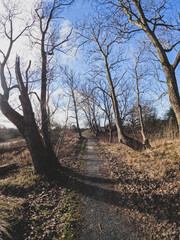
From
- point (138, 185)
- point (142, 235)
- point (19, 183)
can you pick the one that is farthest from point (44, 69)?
point (142, 235)

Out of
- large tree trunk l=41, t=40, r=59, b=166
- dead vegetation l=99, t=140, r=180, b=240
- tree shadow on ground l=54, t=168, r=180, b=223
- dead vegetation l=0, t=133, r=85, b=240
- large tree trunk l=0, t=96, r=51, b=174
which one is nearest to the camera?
dead vegetation l=99, t=140, r=180, b=240

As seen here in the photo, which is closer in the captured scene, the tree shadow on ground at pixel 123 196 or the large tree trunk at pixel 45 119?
the tree shadow on ground at pixel 123 196

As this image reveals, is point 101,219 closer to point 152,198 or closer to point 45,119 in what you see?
point 152,198

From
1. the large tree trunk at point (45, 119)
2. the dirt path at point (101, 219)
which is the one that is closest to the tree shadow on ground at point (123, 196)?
the dirt path at point (101, 219)

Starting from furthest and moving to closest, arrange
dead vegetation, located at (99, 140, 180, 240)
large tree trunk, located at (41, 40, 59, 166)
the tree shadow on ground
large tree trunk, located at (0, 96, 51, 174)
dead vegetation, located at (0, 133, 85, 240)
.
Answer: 1. large tree trunk, located at (41, 40, 59, 166)
2. large tree trunk, located at (0, 96, 51, 174)
3. the tree shadow on ground
4. dead vegetation, located at (0, 133, 85, 240)
5. dead vegetation, located at (99, 140, 180, 240)

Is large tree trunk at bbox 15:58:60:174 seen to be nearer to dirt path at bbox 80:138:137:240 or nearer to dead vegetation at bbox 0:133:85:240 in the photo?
dead vegetation at bbox 0:133:85:240

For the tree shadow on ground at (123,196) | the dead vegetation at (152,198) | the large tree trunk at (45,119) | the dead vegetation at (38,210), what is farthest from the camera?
the large tree trunk at (45,119)

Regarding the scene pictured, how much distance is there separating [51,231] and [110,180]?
2895 mm

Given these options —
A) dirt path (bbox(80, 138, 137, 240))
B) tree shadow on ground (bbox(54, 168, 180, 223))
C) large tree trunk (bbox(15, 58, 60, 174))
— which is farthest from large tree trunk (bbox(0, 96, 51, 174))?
dirt path (bbox(80, 138, 137, 240))

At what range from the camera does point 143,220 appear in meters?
2.81

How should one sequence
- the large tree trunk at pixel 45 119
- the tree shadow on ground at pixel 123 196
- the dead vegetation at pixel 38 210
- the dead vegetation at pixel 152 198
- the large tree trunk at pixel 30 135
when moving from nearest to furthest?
the dead vegetation at pixel 152 198, the dead vegetation at pixel 38 210, the tree shadow on ground at pixel 123 196, the large tree trunk at pixel 30 135, the large tree trunk at pixel 45 119

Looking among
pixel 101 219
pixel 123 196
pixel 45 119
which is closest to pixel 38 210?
pixel 101 219

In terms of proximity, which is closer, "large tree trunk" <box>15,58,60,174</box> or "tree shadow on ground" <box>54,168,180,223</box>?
"tree shadow on ground" <box>54,168,180,223</box>

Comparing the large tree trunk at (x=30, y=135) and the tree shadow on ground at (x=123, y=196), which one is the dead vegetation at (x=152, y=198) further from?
the large tree trunk at (x=30, y=135)
